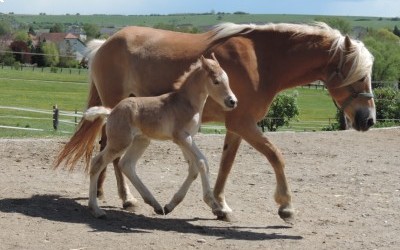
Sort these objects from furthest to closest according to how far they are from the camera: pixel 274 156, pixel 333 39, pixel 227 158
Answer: pixel 227 158 → pixel 333 39 → pixel 274 156

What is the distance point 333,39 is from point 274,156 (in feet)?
4.49

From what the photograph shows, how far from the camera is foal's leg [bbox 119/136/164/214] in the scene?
21.8 feet

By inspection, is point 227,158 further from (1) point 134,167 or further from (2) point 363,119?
(2) point 363,119

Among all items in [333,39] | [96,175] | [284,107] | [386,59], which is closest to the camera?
[96,175]

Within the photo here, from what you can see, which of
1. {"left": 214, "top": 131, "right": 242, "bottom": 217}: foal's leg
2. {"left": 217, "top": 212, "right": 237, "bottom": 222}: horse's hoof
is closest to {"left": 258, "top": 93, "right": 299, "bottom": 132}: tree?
{"left": 214, "top": 131, "right": 242, "bottom": 217}: foal's leg

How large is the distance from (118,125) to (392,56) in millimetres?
75294

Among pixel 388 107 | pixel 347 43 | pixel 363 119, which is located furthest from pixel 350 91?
pixel 388 107

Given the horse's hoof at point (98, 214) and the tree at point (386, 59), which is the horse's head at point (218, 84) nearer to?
the horse's hoof at point (98, 214)

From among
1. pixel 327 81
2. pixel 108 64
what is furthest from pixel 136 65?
pixel 327 81

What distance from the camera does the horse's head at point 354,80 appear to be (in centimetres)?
700

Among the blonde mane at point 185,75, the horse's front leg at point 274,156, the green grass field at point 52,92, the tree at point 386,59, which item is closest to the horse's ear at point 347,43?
the horse's front leg at point 274,156

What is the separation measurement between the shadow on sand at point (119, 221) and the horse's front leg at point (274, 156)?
0.17 m

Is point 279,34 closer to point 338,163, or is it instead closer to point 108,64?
point 108,64

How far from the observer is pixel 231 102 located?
6246 millimetres
